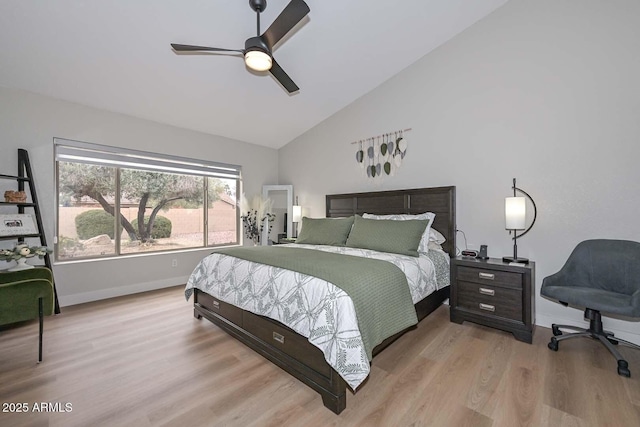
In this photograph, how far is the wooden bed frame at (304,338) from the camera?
1.71 m

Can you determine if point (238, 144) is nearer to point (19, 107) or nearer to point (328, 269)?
point (19, 107)

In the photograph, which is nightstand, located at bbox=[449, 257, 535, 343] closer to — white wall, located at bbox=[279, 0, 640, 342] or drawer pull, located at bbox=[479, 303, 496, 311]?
drawer pull, located at bbox=[479, 303, 496, 311]

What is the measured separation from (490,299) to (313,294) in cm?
188

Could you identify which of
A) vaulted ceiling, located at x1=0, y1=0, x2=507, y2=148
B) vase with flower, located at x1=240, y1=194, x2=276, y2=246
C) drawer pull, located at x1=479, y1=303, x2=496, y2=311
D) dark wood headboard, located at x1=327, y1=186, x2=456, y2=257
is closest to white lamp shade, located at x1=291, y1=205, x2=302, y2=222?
vase with flower, located at x1=240, y1=194, x2=276, y2=246

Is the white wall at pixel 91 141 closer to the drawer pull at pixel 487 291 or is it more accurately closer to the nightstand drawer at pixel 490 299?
the nightstand drawer at pixel 490 299

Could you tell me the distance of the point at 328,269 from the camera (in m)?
1.96

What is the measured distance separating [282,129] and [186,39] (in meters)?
2.24

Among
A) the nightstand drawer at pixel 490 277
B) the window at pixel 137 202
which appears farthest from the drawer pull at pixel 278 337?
the window at pixel 137 202

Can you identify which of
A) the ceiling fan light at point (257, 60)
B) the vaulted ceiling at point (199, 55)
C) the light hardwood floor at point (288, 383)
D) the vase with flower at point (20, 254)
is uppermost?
the vaulted ceiling at point (199, 55)

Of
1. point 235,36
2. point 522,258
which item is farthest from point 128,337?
point 522,258

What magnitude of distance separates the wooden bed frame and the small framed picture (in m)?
1.92

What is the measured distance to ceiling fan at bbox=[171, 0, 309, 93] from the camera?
1.86 metres

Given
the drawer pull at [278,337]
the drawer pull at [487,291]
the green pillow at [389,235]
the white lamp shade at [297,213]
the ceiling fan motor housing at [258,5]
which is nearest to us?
the drawer pull at [278,337]

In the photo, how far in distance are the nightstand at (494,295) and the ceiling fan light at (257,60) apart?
2.60 metres
